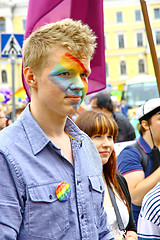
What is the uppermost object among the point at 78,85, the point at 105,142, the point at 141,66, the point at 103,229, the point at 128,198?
the point at 141,66

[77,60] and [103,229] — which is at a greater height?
[77,60]

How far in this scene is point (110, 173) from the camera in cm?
270

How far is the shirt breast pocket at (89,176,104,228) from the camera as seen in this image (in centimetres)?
162

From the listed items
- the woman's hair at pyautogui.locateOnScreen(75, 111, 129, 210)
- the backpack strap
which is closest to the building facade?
the backpack strap

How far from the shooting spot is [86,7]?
3.32 meters

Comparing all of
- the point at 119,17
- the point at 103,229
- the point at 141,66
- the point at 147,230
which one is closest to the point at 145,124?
the point at 147,230

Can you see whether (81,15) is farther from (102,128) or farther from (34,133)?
(34,133)

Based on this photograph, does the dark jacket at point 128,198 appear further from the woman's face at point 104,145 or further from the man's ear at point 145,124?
the man's ear at point 145,124

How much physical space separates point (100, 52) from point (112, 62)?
2163 inches

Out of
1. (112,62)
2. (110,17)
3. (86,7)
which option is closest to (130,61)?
(112,62)

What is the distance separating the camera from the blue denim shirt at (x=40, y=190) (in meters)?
1.39

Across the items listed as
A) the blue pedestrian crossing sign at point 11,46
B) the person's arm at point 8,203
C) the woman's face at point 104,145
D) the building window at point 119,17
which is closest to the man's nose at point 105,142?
the woman's face at point 104,145

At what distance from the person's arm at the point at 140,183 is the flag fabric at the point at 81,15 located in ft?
2.60

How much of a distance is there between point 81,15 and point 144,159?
1.33m
